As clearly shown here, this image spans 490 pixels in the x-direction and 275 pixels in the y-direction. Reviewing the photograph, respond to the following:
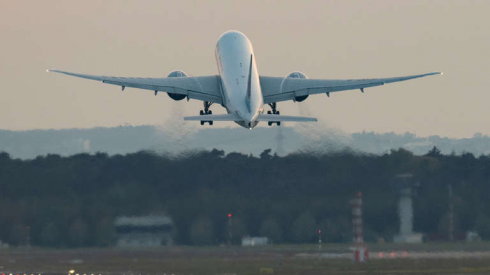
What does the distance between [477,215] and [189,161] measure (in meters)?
18.0

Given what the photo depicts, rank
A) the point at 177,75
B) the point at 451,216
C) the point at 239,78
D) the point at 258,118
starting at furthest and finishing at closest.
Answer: the point at 177,75, the point at 239,78, the point at 258,118, the point at 451,216

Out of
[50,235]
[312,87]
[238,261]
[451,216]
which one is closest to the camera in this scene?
[238,261]

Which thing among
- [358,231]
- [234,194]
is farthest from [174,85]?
[358,231]

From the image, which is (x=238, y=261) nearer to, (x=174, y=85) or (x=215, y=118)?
(x=215, y=118)

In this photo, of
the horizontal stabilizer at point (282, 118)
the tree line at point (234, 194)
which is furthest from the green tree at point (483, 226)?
the horizontal stabilizer at point (282, 118)

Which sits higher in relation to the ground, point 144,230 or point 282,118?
point 282,118

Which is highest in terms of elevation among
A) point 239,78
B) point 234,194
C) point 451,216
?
point 239,78

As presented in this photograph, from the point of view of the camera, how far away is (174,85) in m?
81.3

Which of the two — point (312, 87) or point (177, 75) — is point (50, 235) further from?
point (312, 87)

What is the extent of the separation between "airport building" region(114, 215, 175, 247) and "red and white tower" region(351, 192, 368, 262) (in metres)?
10.8

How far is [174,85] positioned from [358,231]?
2084 cm

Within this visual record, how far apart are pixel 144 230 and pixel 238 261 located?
715cm

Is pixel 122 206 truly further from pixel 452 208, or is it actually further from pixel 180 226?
pixel 452 208

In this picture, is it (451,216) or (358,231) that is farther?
(451,216)
